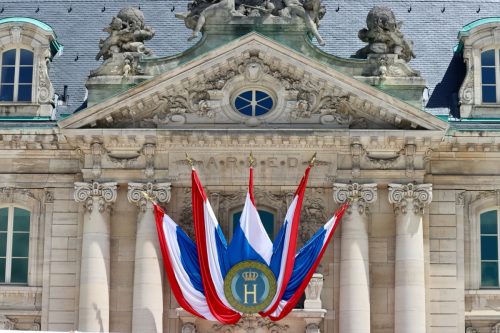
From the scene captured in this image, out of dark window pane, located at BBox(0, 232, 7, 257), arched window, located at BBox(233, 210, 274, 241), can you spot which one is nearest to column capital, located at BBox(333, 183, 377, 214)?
arched window, located at BBox(233, 210, 274, 241)

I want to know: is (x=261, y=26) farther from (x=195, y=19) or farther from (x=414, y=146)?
(x=414, y=146)

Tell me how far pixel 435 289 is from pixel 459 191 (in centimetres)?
298

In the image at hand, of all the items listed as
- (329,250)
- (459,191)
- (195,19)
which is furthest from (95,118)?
(459,191)

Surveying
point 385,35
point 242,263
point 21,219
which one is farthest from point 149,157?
point 385,35

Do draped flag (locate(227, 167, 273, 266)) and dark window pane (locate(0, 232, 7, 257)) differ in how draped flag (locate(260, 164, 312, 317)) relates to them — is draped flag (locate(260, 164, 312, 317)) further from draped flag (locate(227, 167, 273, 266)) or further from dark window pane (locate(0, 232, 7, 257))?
dark window pane (locate(0, 232, 7, 257))

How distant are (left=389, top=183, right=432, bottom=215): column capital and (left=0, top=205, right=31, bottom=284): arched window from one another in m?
10.7

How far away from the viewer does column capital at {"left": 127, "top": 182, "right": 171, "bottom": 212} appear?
44781 mm

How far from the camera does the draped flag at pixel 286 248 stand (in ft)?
143

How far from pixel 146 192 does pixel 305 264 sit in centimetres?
498

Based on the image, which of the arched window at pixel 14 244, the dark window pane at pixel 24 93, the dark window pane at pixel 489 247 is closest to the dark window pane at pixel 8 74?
the dark window pane at pixel 24 93

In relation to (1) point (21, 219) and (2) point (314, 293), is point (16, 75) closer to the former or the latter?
(1) point (21, 219)

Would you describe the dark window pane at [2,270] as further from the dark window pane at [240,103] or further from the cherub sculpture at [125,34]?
the dark window pane at [240,103]

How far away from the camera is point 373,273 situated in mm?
44688

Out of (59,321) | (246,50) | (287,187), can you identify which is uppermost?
(246,50)
